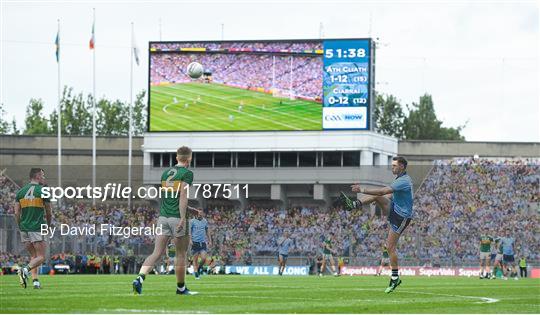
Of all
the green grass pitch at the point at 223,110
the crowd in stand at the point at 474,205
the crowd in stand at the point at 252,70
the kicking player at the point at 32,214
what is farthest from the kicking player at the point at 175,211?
the green grass pitch at the point at 223,110

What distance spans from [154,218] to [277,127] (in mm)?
13411

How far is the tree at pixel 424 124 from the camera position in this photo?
116 metres

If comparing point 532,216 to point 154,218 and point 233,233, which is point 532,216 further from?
point 154,218

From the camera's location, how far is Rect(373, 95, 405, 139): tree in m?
117

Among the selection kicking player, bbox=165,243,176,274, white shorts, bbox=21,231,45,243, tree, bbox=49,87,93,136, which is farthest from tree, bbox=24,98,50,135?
white shorts, bbox=21,231,45,243

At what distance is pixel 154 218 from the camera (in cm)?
6006

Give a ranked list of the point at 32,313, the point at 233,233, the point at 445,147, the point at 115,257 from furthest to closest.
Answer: the point at 445,147 → the point at 233,233 → the point at 115,257 → the point at 32,313

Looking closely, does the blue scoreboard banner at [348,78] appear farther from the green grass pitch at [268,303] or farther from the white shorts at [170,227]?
the white shorts at [170,227]

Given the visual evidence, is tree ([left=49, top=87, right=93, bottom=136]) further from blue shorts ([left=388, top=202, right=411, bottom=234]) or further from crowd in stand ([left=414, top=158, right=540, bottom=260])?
blue shorts ([left=388, top=202, right=411, bottom=234])

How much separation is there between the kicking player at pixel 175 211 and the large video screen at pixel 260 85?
50.2 meters

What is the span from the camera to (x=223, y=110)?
2815 inches

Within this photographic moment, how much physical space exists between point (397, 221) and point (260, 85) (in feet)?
162

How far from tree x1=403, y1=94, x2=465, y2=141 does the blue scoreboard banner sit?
47513 millimetres

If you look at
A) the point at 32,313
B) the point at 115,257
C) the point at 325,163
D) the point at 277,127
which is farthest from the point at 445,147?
the point at 32,313
